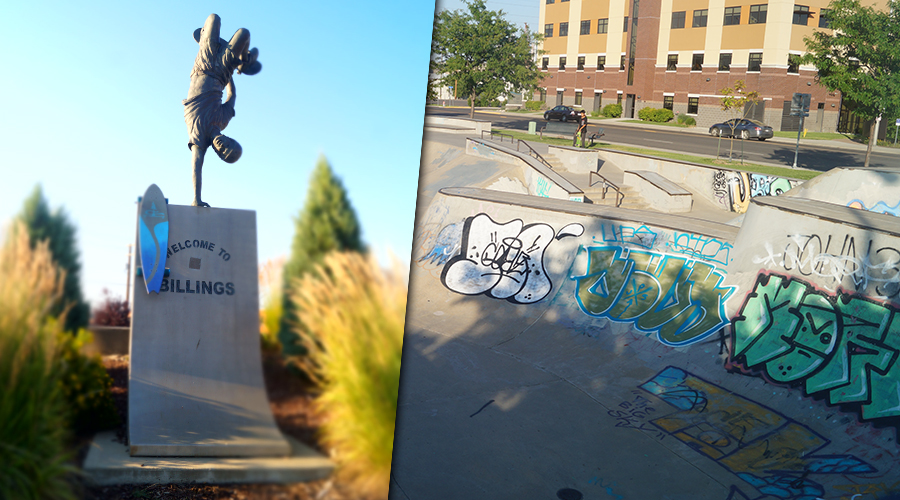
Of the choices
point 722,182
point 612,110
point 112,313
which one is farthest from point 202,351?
point 612,110

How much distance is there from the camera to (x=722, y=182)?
19.3 metres

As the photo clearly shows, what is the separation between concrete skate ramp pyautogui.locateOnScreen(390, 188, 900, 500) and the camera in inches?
231

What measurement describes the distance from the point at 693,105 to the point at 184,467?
1776 inches

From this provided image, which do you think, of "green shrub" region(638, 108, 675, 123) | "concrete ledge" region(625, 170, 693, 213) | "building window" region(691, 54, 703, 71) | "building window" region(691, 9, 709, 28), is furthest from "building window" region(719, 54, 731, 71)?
"concrete ledge" region(625, 170, 693, 213)

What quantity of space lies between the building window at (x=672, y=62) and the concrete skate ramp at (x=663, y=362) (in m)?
34.6

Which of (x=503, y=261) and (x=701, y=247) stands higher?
(x=701, y=247)

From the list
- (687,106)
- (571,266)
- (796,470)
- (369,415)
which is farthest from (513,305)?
(687,106)

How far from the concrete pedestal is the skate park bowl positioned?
9.07 feet

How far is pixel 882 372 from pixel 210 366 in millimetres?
7699

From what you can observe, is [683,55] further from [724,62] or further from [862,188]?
[862,188]

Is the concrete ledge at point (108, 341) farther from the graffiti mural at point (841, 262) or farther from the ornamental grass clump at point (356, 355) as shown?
the graffiti mural at point (841, 262)

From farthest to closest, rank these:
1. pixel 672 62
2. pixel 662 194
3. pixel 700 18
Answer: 1. pixel 672 62
2. pixel 700 18
3. pixel 662 194

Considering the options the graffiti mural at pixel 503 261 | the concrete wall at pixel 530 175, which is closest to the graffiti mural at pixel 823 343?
the graffiti mural at pixel 503 261

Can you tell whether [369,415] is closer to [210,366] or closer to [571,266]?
[210,366]
